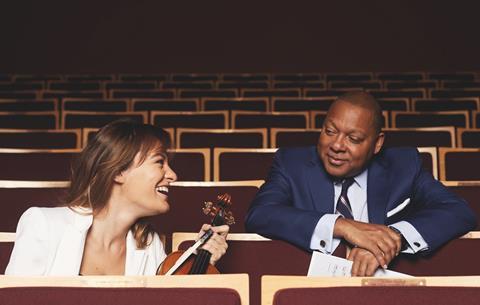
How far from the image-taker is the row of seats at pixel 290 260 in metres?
1.17

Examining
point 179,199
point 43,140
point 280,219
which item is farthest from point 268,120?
point 280,219

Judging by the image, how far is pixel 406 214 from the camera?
142cm

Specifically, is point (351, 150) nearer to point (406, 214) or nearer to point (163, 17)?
point (406, 214)

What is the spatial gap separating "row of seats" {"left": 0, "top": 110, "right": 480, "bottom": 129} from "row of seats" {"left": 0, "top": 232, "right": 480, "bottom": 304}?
1590 mm

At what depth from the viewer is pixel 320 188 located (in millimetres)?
1406

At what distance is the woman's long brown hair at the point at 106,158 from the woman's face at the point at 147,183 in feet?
0.04

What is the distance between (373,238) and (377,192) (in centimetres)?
29

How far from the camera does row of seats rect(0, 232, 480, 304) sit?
1169 millimetres

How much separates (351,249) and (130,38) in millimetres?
5223

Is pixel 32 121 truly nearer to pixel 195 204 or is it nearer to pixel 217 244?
pixel 195 204

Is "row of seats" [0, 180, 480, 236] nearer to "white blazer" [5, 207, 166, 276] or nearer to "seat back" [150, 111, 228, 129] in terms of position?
"white blazer" [5, 207, 166, 276]

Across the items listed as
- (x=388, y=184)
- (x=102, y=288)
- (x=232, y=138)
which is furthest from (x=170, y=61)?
(x=102, y=288)

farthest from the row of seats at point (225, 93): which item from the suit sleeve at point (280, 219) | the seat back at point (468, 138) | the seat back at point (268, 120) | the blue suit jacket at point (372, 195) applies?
the suit sleeve at point (280, 219)

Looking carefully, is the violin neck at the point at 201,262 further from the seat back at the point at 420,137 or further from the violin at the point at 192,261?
the seat back at the point at 420,137
